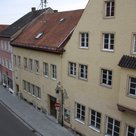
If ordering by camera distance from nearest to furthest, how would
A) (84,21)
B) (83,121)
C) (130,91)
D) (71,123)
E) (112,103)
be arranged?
(130,91) → (112,103) → (84,21) → (83,121) → (71,123)

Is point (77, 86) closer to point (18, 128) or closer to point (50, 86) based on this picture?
point (50, 86)

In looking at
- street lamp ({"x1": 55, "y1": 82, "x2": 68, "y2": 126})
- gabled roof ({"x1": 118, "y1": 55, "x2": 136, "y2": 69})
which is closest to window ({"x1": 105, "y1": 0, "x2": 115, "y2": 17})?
gabled roof ({"x1": 118, "y1": 55, "x2": 136, "y2": 69})

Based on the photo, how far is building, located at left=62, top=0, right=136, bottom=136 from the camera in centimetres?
1805

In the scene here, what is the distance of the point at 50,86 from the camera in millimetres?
28828

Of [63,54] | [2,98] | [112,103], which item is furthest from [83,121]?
[2,98]

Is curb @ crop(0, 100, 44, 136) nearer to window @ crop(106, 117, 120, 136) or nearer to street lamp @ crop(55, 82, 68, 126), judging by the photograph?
street lamp @ crop(55, 82, 68, 126)

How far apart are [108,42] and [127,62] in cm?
298

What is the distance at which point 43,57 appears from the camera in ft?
97.0

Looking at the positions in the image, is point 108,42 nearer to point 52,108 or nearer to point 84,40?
point 84,40

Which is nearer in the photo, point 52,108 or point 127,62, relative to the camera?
point 127,62

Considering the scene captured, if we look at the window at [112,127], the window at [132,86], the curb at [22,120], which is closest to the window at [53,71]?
the curb at [22,120]

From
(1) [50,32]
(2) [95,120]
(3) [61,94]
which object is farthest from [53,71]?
(2) [95,120]

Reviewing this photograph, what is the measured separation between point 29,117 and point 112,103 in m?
12.7

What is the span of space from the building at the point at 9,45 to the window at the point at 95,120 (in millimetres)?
20090
